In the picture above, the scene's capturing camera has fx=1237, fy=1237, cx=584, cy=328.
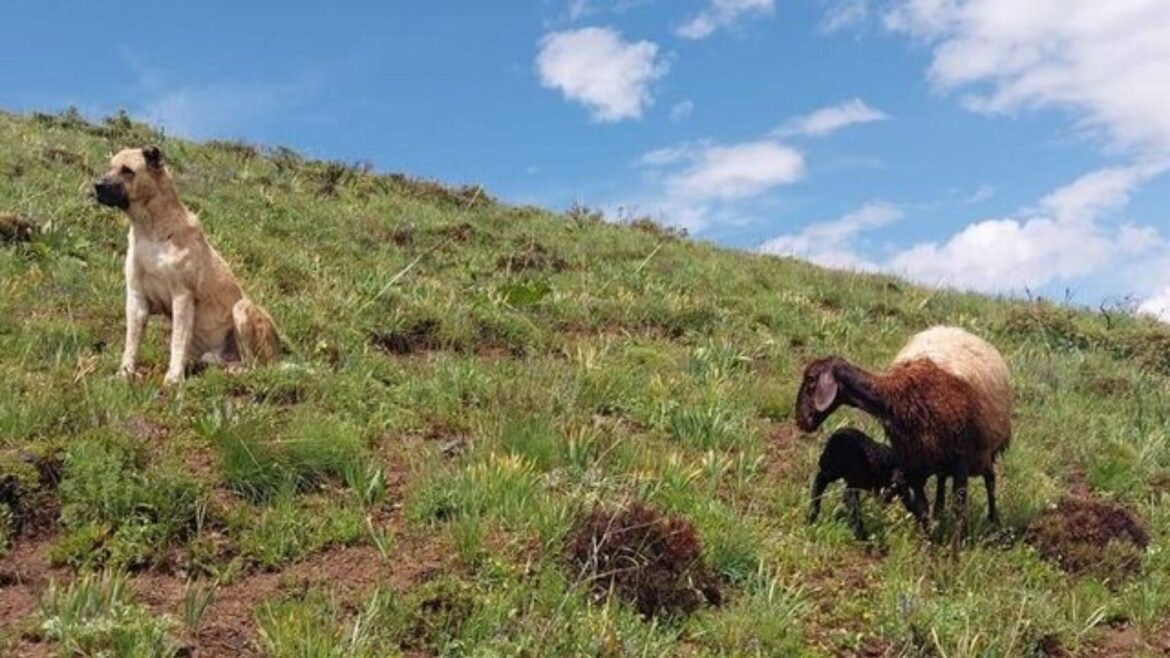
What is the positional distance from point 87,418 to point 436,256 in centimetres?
906

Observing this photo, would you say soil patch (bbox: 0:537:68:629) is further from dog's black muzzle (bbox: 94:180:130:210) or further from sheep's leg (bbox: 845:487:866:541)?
sheep's leg (bbox: 845:487:866:541)

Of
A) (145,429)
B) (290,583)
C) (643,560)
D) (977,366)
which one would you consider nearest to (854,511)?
(977,366)

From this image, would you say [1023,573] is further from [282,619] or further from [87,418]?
[87,418]

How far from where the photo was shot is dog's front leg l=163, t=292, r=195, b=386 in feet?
26.7

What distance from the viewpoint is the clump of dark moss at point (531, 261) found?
15.9m

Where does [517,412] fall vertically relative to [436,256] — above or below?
below

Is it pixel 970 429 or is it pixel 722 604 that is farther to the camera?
pixel 970 429

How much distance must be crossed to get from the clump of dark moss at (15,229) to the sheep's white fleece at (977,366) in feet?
26.9

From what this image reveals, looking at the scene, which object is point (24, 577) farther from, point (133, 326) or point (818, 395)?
point (818, 395)

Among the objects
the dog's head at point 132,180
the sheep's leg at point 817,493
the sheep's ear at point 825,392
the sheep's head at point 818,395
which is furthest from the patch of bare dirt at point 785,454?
the dog's head at point 132,180

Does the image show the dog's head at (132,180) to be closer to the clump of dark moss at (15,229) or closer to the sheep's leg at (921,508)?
the clump of dark moss at (15,229)

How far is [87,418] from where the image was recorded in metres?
6.87

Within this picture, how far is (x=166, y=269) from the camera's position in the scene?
8.31 m

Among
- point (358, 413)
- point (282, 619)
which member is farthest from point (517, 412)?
point (282, 619)
